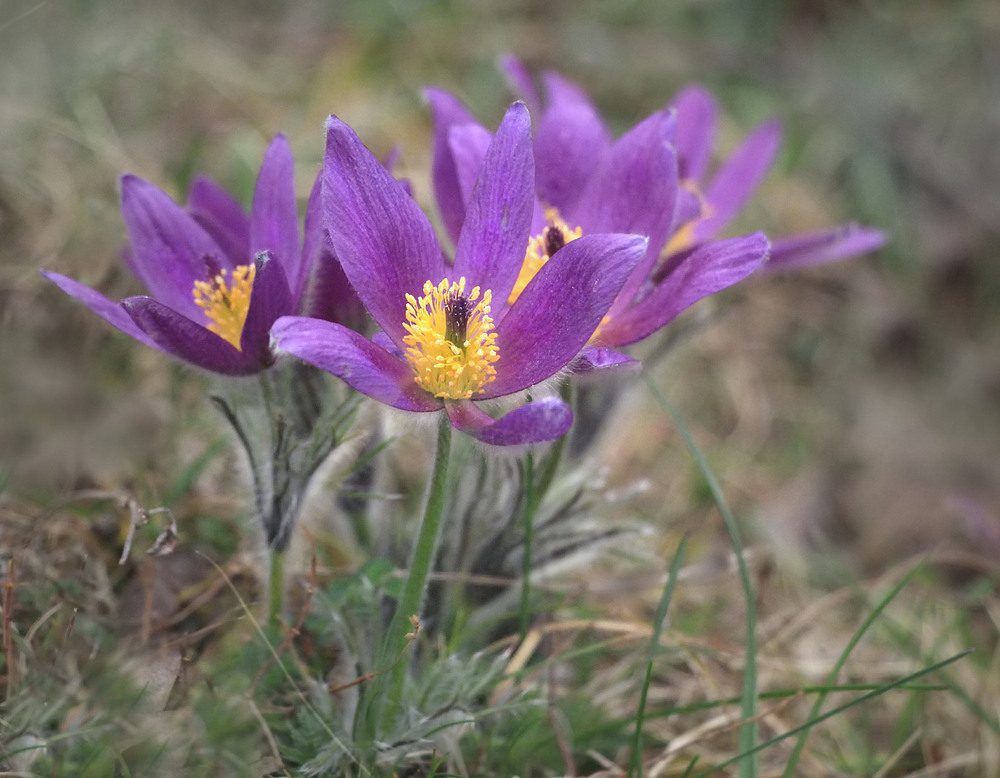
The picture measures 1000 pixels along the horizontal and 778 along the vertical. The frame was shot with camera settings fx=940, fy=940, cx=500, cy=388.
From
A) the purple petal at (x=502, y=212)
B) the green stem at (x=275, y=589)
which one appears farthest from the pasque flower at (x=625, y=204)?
the green stem at (x=275, y=589)

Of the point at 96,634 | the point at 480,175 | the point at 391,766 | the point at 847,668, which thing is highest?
the point at 480,175

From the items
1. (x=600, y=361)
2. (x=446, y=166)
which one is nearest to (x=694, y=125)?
(x=446, y=166)

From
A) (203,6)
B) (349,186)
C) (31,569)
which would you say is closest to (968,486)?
(349,186)

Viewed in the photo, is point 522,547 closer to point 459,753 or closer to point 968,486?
point 459,753

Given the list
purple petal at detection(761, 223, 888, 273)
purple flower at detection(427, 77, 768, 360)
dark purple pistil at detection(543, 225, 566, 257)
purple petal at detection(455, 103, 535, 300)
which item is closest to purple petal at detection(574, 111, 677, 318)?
purple flower at detection(427, 77, 768, 360)

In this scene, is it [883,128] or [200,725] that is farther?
[883,128]

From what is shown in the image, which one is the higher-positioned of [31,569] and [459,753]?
[31,569]

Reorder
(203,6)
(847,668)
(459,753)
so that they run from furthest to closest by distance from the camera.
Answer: (203,6)
(847,668)
(459,753)

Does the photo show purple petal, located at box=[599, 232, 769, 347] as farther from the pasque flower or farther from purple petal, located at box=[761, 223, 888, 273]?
purple petal, located at box=[761, 223, 888, 273]
